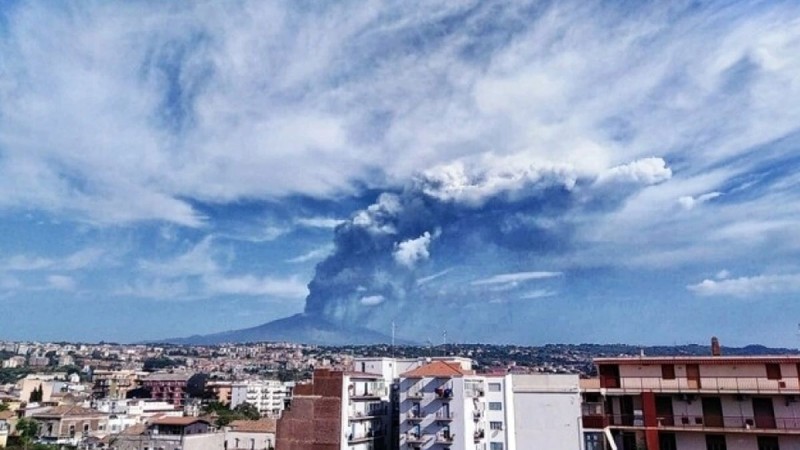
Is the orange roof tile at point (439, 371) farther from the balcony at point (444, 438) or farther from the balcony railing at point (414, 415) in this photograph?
the balcony at point (444, 438)

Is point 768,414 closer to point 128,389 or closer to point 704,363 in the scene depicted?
point 704,363

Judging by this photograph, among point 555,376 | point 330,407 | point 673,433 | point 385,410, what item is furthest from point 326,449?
point 673,433

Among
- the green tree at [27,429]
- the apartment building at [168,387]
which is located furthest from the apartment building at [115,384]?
the green tree at [27,429]

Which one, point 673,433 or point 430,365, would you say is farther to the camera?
point 430,365

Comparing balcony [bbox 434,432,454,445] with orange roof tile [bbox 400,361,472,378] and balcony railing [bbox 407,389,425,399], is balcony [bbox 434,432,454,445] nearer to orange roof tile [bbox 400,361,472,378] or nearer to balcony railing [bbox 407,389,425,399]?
balcony railing [bbox 407,389,425,399]

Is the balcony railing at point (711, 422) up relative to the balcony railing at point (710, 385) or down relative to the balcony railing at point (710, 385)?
down

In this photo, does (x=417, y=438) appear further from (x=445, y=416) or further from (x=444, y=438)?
(x=445, y=416)
